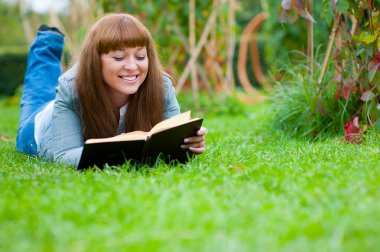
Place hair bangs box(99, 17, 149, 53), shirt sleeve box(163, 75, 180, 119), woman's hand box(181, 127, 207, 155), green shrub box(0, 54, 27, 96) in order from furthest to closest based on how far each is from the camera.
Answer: green shrub box(0, 54, 27, 96)
shirt sleeve box(163, 75, 180, 119)
hair bangs box(99, 17, 149, 53)
woman's hand box(181, 127, 207, 155)

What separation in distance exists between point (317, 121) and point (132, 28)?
154cm

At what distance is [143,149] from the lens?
7.41 ft

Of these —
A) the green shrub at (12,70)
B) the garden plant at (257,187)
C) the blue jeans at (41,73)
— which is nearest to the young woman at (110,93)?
the garden plant at (257,187)

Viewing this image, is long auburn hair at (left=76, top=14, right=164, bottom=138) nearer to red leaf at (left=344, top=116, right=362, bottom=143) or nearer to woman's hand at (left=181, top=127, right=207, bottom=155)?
woman's hand at (left=181, top=127, right=207, bottom=155)

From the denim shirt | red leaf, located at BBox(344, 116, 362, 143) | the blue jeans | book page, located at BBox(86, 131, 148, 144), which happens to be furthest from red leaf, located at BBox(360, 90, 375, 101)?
the blue jeans

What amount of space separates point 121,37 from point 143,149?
60 centimetres

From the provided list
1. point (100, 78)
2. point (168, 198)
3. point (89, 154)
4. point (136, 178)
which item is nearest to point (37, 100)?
point (100, 78)

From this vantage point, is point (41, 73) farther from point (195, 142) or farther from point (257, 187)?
point (257, 187)

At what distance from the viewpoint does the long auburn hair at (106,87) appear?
2.54 metres

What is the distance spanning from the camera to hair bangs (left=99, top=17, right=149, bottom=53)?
2510 millimetres

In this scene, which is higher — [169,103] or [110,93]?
[110,93]

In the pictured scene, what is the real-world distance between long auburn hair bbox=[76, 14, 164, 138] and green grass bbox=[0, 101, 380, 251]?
411 millimetres

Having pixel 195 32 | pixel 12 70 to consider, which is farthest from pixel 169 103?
pixel 12 70

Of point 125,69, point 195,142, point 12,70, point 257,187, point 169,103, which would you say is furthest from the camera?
point 12,70
